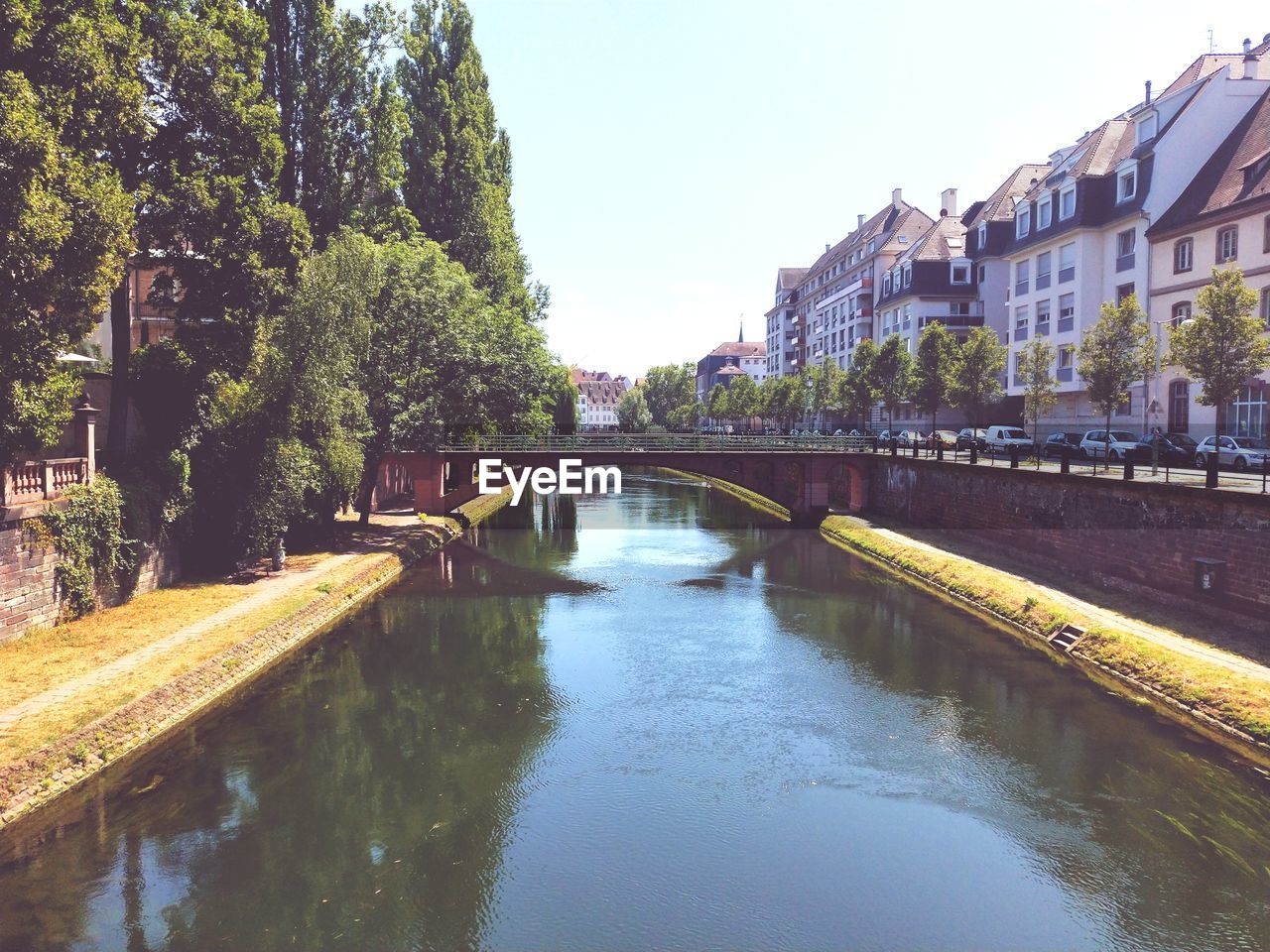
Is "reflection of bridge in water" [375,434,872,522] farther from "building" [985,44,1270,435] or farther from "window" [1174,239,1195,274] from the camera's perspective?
"window" [1174,239,1195,274]

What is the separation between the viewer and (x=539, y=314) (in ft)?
234

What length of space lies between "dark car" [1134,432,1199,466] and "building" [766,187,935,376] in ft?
169

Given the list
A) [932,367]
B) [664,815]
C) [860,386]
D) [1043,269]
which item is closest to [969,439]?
[932,367]

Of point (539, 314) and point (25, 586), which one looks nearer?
point (25, 586)

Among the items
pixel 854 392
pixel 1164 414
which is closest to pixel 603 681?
pixel 1164 414

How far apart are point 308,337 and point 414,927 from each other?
Result: 24.7 meters

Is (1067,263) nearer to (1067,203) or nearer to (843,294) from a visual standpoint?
(1067,203)

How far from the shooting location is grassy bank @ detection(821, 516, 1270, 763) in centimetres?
1902

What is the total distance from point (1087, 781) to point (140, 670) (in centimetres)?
2152

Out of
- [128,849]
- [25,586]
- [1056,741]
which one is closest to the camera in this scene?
[128,849]

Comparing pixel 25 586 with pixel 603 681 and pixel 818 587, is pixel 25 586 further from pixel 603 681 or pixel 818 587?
pixel 818 587

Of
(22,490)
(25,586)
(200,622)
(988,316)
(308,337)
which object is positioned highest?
(988,316)

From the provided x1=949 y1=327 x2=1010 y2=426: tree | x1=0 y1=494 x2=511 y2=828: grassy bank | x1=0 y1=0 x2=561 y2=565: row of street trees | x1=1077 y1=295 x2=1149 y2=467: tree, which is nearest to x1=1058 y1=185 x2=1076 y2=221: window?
x1=949 y1=327 x2=1010 y2=426: tree

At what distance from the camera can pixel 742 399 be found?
403 feet
